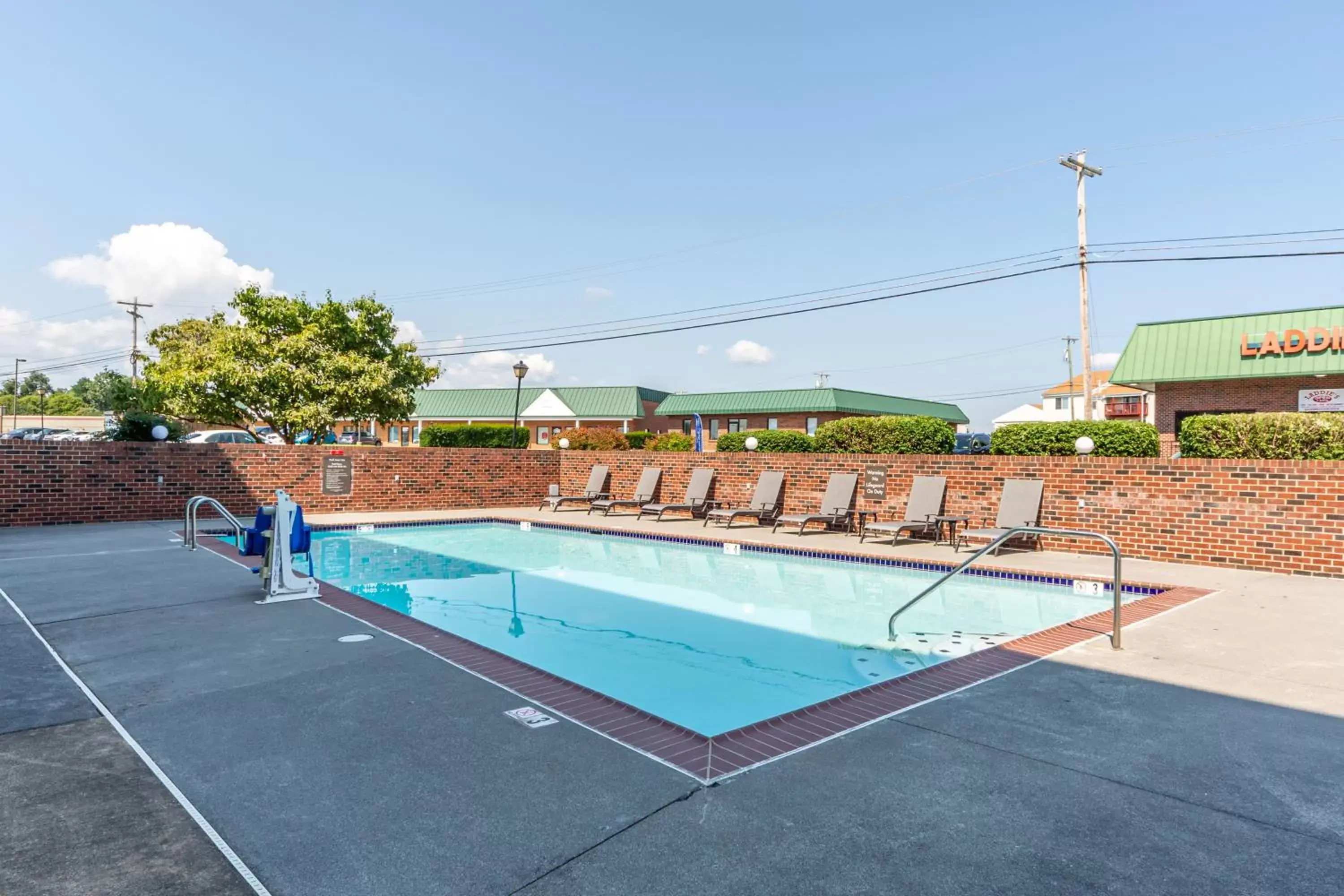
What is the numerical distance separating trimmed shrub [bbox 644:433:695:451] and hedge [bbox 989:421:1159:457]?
1775 cm

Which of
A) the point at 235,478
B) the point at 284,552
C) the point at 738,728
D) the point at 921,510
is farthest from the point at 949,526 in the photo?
the point at 235,478

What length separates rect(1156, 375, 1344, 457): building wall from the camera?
A: 17.9 m

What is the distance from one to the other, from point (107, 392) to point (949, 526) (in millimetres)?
54536

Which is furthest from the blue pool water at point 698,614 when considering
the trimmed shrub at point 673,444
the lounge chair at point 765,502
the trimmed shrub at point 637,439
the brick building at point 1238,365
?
the trimmed shrub at point 637,439

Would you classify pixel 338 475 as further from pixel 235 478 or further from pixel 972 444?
pixel 972 444

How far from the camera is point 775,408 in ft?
133

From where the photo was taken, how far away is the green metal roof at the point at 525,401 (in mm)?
48875

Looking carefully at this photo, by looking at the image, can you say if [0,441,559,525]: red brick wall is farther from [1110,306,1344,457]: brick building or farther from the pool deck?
[1110,306,1344,457]: brick building

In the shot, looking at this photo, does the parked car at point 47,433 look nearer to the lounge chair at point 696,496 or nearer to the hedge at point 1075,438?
the lounge chair at point 696,496

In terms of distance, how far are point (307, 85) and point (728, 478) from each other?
11.3 m

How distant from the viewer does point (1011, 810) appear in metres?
2.96

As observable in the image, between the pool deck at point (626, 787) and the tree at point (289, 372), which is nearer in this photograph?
the pool deck at point (626, 787)

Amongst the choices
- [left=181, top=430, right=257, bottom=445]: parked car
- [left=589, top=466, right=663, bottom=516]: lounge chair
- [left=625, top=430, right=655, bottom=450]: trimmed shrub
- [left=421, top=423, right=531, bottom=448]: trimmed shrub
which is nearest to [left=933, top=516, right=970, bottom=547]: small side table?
[left=589, top=466, right=663, bottom=516]: lounge chair

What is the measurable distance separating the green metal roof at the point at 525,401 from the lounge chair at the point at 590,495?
29356 millimetres
